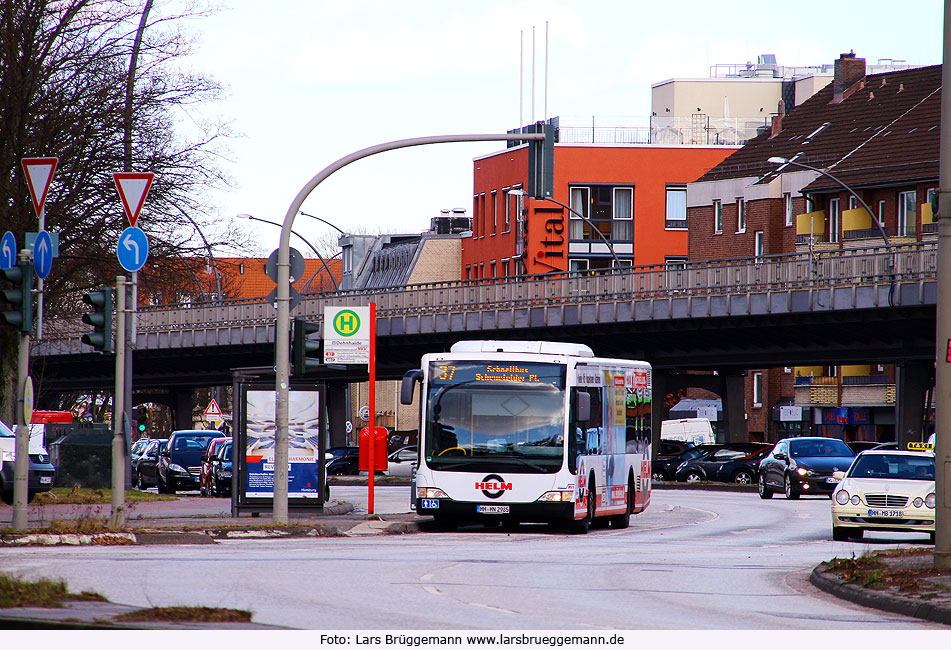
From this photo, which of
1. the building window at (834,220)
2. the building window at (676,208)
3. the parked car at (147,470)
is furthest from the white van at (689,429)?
the parked car at (147,470)

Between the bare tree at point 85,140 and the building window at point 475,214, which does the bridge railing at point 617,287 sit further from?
the building window at point 475,214

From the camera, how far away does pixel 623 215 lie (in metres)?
95.9

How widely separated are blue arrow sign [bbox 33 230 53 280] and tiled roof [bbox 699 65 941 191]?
2075 inches

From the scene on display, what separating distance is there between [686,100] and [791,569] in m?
91.3

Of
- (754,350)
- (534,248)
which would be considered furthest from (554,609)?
(534,248)

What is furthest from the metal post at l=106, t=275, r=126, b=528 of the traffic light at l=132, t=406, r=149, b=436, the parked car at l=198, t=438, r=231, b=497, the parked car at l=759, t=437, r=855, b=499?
the traffic light at l=132, t=406, r=149, b=436

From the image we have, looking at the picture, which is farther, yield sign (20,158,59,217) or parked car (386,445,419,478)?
parked car (386,445,419,478)

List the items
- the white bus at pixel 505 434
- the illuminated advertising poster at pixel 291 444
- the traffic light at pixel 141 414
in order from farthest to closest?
1. the traffic light at pixel 141 414
2. the illuminated advertising poster at pixel 291 444
3. the white bus at pixel 505 434

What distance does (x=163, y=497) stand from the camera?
35.6 m

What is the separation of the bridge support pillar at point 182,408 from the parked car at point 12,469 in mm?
65515

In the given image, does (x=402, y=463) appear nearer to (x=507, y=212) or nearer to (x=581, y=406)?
(x=507, y=212)

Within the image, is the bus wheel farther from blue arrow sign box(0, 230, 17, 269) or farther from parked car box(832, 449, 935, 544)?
blue arrow sign box(0, 230, 17, 269)

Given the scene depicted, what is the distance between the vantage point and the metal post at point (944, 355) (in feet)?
51.3

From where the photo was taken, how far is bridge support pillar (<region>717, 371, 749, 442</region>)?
6862cm
